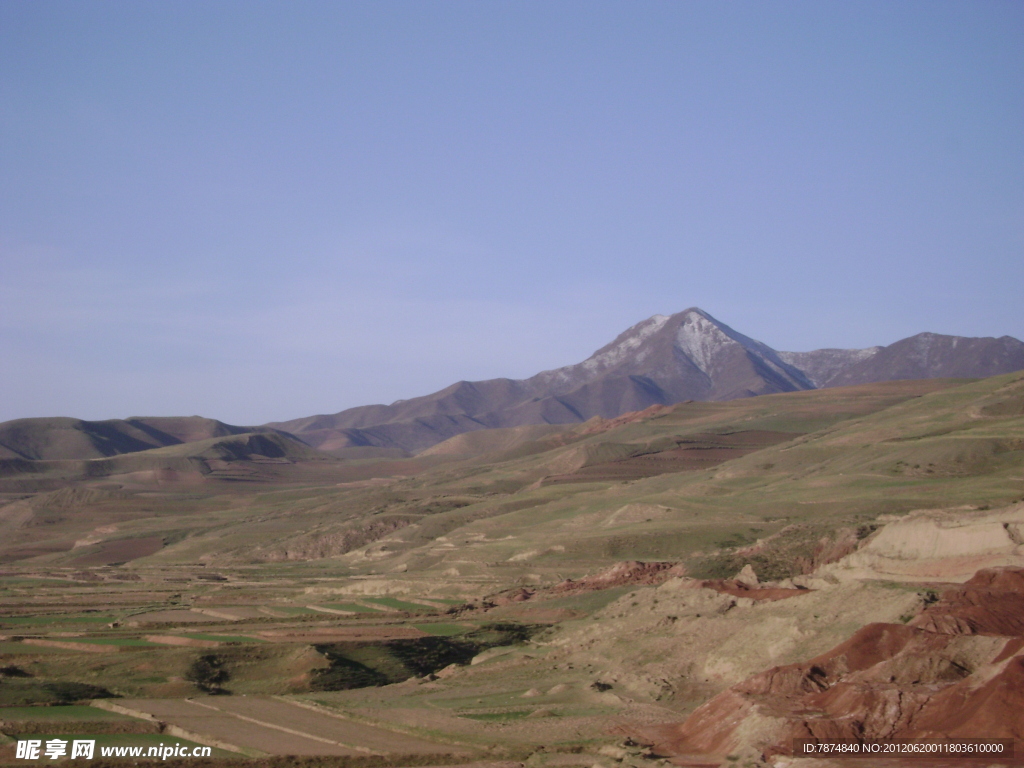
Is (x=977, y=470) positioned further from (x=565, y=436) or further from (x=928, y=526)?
(x=565, y=436)

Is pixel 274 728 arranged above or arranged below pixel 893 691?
below

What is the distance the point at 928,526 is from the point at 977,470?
3221 centimetres

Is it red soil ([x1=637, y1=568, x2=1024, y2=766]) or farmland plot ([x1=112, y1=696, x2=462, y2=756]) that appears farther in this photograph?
farmland plot ([x1=112, y1=696, x2=462, y2=756])

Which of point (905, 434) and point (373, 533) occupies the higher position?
point (905, 434)

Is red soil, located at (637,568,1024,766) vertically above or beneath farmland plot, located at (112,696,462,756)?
above

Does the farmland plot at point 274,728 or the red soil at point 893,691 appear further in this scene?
the farmland plot at point 274,728

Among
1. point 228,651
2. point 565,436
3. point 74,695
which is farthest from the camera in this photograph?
point 565,436

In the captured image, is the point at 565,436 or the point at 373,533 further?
the point at 565,436

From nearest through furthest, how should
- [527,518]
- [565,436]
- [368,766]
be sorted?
[368,766], [527,518], [565,436]

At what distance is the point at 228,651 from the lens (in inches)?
1577

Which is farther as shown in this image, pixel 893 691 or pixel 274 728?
pixel 274 728

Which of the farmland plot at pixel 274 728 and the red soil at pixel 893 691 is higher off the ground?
the red soil at pixel 893 691

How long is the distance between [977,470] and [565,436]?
99.9 meters

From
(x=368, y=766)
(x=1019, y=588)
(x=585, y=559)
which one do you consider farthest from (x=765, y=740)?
(x=585, y=559)
